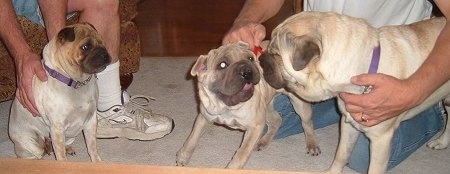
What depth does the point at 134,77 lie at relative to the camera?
3.71m

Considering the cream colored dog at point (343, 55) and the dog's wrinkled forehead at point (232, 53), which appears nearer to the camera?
the cream colored dog at point (343, 55)

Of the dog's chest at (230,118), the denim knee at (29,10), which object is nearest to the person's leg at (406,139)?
the dog's chest at (230,118)

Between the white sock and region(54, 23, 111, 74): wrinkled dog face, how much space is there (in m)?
0.45

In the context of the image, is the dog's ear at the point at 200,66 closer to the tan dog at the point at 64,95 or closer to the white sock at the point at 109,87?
the tan dog at the point at 64,95

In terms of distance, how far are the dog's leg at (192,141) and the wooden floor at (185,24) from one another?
1.70 meters

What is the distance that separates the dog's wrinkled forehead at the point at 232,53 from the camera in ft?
7.26

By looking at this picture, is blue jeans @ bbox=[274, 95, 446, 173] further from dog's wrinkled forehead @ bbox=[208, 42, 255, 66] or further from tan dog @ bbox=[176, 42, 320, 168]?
dog's wrinkled forehead @ bbox=[208, 42, 255, 66]

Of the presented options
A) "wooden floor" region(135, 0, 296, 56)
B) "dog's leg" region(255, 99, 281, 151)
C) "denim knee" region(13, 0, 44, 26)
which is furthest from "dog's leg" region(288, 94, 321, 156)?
"wooden floor" region(135, 0, 296, 56)

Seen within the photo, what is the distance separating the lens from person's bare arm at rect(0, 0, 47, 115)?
231 cm

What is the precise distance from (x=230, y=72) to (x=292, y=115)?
0.85 metres

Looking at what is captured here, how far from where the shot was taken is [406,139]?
2.51m

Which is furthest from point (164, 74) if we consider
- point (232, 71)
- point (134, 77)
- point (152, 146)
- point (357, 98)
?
point (357, 98)

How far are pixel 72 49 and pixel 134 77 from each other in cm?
149

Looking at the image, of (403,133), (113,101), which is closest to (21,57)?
(113,101)
